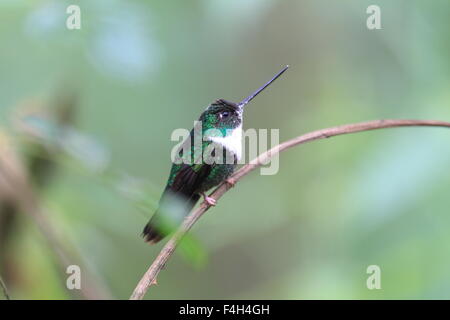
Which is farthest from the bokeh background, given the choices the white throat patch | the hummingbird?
the white throat patch

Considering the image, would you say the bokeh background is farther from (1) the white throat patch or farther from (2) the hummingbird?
(1) the white throat patch

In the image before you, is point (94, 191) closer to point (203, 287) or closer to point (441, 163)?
point (441, 163)

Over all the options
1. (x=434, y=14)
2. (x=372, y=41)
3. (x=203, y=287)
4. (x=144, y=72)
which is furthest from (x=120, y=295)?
(x=434, y=14)

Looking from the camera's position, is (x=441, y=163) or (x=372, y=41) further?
(x=372, y=41)

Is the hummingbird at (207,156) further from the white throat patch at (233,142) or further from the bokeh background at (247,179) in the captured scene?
the bokeh background at (247,179)
